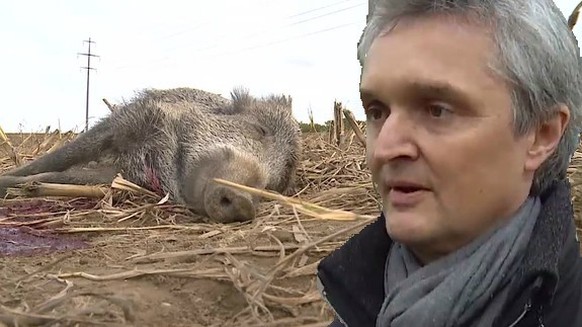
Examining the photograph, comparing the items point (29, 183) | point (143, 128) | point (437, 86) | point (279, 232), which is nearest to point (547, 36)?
point (437, 86)

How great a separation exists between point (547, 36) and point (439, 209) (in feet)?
1.45

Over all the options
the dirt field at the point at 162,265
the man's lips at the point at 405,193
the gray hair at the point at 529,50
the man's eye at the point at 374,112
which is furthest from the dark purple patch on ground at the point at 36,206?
the gray hair at the point at 529,50

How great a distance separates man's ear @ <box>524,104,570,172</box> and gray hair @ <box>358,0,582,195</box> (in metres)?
0.02

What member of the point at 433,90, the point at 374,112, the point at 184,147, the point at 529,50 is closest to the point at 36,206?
the point at 184,147

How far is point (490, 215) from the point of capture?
1851mm

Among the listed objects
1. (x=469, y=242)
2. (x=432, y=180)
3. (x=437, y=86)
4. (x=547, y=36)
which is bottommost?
(x=469, y=242)

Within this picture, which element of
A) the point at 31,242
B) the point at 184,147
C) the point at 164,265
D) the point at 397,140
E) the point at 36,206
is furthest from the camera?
the point at 184,147

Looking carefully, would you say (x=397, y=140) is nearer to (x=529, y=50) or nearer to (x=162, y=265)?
(x=529, y=50)

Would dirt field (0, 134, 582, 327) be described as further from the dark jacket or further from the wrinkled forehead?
the wrinkled forehead

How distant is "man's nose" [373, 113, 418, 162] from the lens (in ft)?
6.01

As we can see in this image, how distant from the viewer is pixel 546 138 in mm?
1908

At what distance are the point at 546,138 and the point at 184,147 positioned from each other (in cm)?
544

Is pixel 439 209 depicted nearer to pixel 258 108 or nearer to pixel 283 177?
pixel 283 177

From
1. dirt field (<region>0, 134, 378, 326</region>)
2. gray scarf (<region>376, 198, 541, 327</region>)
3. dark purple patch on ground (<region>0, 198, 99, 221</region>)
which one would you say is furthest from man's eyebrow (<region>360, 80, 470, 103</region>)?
dark purple patch on ground (<region>0, 198, 99, 221</region>)
